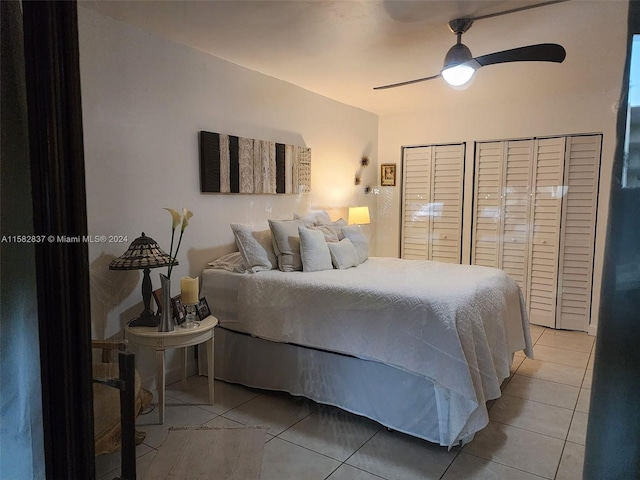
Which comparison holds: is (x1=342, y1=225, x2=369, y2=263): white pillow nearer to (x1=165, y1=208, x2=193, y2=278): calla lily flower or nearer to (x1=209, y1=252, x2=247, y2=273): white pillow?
(x1=209, y1=252, x2=247, y2=273): white pillow

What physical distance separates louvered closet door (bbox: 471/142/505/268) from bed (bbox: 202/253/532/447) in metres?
0.20

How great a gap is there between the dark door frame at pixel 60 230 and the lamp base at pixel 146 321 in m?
1.21

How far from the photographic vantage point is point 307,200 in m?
3.54

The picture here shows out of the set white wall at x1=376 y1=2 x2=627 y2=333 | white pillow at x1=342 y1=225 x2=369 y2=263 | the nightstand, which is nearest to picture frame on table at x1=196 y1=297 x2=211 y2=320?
the nightstand

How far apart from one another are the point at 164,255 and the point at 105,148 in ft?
2.10

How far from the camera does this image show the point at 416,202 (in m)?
3.17

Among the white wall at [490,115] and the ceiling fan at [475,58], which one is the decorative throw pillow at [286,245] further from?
the ceiling fan at [475,58]

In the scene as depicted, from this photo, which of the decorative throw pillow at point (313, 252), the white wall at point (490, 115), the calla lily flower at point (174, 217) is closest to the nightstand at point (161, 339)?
the calla lily flower at point (174, 217)

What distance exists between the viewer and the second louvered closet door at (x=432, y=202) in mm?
2924

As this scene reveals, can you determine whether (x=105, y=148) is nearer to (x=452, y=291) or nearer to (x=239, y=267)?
(x=239, y=267)

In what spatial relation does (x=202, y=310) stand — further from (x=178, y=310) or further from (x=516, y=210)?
(x=516, y=210)

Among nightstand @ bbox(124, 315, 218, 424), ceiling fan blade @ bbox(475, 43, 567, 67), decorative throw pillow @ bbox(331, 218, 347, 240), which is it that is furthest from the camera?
decorative throw pillow @ bbox(331, 218, 347, 240)

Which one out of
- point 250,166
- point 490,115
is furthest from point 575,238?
point 250,166

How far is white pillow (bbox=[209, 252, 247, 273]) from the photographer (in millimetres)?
2689
